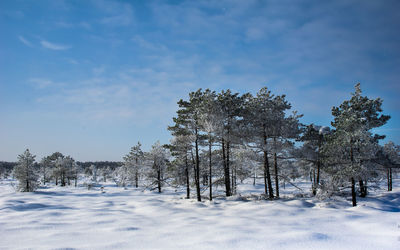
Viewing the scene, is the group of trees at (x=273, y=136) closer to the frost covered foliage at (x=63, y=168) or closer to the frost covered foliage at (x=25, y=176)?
the frost covered foliage at (x=25, y=176)

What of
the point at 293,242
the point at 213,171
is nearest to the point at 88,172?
the point at 213,171

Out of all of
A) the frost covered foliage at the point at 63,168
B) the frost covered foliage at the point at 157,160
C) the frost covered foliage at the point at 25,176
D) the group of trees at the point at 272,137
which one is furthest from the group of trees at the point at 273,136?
the frost covered foliage at the point at 63,168

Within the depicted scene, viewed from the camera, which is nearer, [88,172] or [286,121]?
[286,121]

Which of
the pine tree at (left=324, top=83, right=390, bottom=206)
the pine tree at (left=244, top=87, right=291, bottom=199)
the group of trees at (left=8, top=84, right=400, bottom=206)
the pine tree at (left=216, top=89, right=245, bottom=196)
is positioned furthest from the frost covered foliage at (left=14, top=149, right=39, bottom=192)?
the pine tree at (left=324, top=83, right=390, bottom=206)

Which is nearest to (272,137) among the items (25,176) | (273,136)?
(273,136)

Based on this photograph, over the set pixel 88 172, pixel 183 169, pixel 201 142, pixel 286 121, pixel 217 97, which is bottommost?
pixel 88 172

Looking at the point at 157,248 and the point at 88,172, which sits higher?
the point at 157,248

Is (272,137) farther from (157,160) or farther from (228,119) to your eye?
(157,160)

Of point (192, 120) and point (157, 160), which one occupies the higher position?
point (192, 120)

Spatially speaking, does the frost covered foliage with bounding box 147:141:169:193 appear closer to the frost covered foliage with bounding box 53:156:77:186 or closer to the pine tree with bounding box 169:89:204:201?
the pine tree with bounding box 169:89:204:201

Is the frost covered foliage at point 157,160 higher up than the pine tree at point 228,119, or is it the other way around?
the pine tree at point 228,119

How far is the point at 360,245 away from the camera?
5.99 m

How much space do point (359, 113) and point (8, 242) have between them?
21.2m

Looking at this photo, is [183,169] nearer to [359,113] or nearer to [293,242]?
[359,113]
